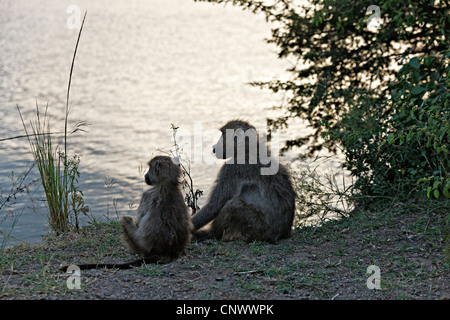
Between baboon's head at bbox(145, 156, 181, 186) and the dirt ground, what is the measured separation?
27.4 inches

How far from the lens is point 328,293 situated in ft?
16.2

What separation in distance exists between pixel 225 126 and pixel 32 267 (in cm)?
230

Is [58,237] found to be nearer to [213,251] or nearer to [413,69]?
[213,251]

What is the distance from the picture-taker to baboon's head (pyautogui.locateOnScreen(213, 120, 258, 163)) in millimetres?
6434

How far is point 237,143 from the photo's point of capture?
6441 mm

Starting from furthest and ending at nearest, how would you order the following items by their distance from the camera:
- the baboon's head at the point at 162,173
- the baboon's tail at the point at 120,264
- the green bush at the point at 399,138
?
1. the green bush at the point at 399,138
2. the baboon's head at the point at 162,173
3. the baboon's tail at the point at 120,264

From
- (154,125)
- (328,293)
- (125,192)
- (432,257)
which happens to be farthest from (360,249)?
(154,125)

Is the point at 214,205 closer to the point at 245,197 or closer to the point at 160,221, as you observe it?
the point at 245,197

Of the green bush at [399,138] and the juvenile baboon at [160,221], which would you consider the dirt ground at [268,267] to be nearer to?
the juvenile baboon at [160,221]

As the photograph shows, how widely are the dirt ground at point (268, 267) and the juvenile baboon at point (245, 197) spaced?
0.17 m

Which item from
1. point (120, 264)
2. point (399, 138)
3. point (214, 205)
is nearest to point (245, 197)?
point (214, 205)

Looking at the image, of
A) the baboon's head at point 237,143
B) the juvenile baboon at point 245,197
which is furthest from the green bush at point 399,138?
the baboon's head at point 237,143

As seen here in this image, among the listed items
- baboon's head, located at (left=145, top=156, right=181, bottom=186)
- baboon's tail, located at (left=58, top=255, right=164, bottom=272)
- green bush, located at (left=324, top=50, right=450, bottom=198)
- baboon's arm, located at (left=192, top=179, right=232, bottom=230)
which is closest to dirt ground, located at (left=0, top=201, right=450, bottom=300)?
baboon's tail, located at (left=58, top=255, right=164, bottom=272)

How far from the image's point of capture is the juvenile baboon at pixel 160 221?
5402 mm
